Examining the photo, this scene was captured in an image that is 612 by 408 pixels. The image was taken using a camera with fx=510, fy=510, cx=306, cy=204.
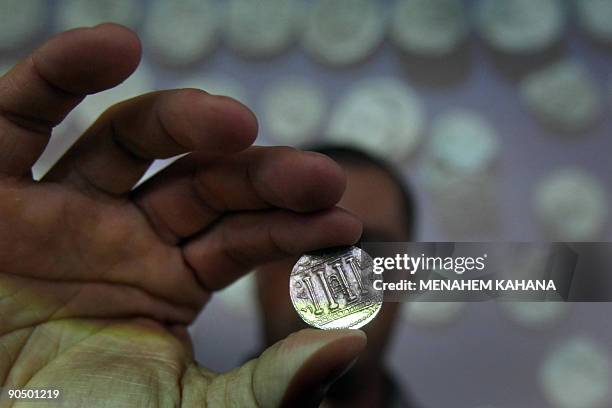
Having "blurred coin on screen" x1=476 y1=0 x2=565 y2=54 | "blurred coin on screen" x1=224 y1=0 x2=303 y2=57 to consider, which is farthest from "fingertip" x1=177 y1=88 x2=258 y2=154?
"blurred coin on screen" x1=476 y1=0 x2=565 y2=54

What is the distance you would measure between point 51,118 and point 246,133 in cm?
14

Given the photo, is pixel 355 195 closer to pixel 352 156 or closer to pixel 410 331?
pixel 352 156

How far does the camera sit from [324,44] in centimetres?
56

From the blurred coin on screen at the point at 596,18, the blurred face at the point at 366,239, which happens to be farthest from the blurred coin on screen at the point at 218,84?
the blurred coin on screen at the point at 596,18

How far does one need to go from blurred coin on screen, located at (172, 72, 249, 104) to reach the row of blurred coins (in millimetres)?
22

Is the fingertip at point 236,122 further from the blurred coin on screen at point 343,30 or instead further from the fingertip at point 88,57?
the blurred coin on screen at point 343,30

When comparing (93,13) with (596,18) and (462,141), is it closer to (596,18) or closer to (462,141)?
(462,141)

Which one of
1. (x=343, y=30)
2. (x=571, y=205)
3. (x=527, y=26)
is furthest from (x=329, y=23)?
(x=571, y=205)

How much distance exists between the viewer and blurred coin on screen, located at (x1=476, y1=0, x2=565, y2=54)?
564 millimetres

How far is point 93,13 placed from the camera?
0.57m

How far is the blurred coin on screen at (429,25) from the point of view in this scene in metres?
0.57

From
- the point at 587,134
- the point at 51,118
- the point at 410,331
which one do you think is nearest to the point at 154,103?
the point at 51,118

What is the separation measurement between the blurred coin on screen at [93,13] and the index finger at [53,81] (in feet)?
0.79

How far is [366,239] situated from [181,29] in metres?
0.31
